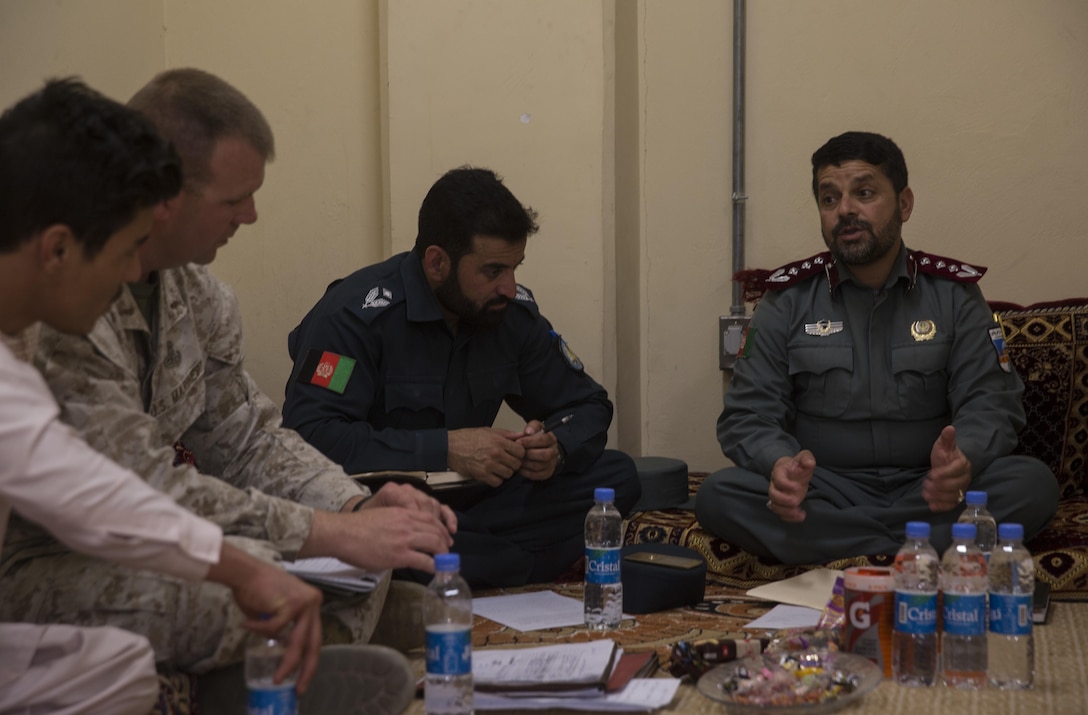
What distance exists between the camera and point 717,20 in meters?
4.37

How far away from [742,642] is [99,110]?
156 centimetres

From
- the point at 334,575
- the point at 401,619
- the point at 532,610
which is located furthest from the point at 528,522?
the point at 334,575

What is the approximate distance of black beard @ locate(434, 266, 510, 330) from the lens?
3.60 metres

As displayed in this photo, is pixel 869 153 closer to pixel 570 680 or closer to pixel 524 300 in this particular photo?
pixel 524 300

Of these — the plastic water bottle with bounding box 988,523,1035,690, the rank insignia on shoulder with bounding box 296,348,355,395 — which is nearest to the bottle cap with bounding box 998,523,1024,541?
the plastic water bottle with bounding box 988,523,1035,690

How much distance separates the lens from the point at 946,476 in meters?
3.27

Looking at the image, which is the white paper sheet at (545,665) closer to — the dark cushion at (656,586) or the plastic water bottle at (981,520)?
the dark cushion at (656,586)

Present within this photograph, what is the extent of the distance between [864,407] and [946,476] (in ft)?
1.31

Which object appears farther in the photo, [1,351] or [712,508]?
[712,508]

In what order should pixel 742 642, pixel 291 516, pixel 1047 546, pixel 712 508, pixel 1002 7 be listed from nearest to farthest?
pixel 291 516, pixel 742 642, pixel 1047 546, pixel 712 508, pixel 1002 7

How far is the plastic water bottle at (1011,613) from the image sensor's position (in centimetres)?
232

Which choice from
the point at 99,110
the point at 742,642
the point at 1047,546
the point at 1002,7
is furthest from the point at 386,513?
the point at 1002,7

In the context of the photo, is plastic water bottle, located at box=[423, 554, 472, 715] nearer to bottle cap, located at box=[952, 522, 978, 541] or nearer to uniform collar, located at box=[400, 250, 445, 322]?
bottle cap, located at box=[952, 522, 978, 541]

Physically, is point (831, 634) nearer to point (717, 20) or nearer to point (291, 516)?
point (291, 516)
